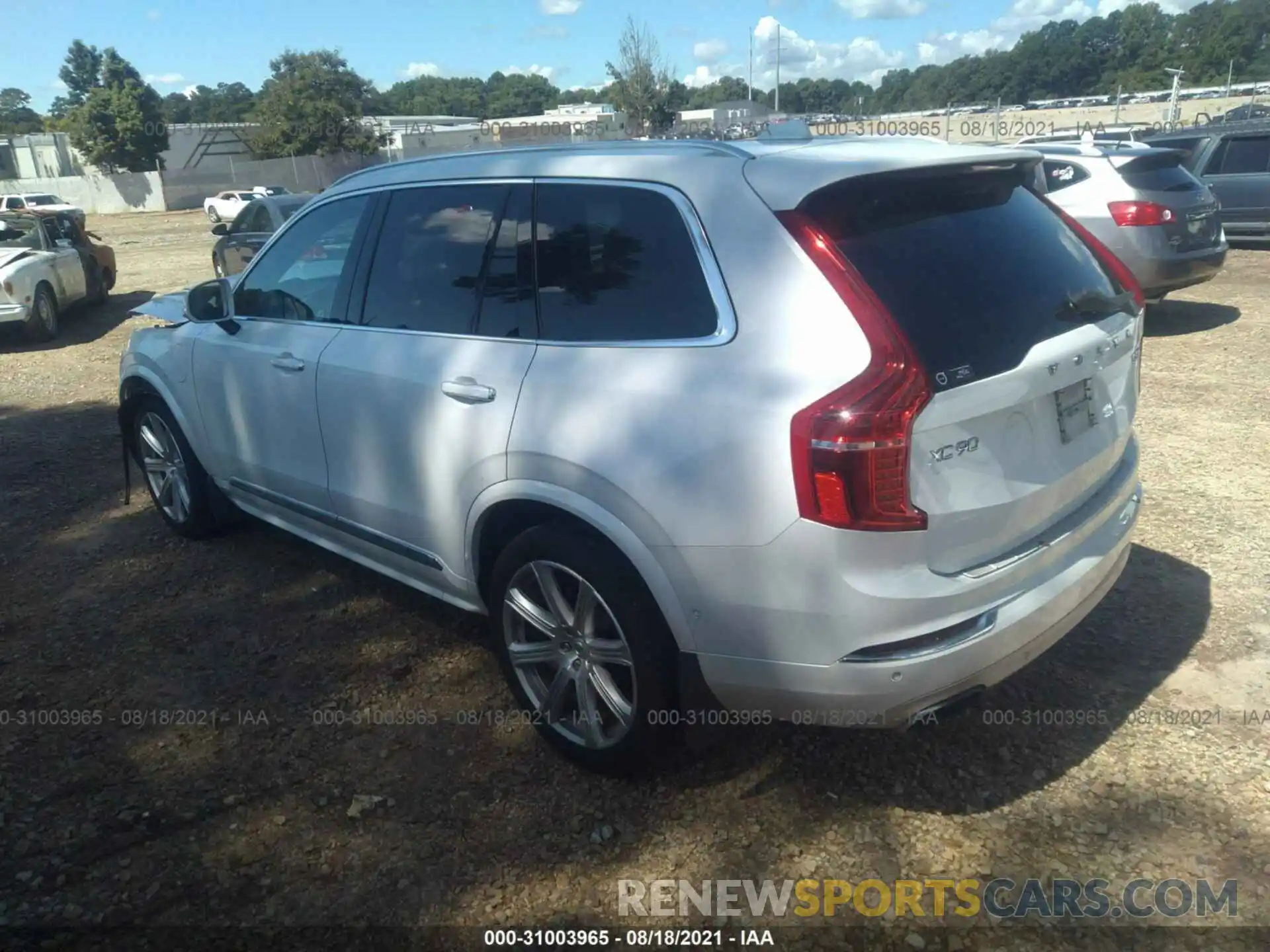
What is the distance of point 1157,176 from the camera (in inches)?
364

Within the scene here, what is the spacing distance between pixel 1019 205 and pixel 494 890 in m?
2.59

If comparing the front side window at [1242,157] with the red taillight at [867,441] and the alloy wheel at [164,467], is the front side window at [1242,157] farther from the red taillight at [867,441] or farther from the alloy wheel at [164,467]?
the alloy wheel at [164,467]

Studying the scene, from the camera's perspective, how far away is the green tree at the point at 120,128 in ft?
182

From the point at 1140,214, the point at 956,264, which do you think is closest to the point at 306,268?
the point at 956,264

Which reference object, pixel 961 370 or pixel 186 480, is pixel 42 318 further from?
pixel 961 370

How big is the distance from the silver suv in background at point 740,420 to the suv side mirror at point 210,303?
3.35ft

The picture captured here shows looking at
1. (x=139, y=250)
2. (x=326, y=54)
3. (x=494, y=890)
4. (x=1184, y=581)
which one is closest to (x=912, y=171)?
(x=494, y=890)

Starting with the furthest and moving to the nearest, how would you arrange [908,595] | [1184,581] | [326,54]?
[326,54]
[1184,581]
[908,595]

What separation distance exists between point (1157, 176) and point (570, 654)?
28.8 feet

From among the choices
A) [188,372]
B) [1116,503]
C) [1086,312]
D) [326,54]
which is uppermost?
[326,54]

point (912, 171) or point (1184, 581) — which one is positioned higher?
point (912, 171)

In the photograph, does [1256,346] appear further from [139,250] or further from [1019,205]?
[139,250]

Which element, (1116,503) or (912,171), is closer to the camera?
(912,171)

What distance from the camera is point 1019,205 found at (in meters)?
3.02
